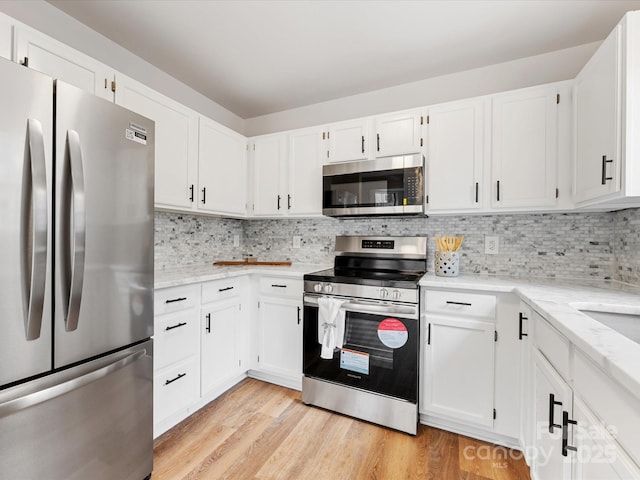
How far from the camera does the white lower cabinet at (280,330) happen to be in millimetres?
2346

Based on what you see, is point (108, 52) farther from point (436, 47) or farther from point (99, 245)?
point (436, 47)

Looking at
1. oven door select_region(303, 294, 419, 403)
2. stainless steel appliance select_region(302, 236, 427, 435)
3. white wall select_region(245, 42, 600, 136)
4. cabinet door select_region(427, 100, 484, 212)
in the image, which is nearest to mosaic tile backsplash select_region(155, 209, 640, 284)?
cabinet door select_region(427, 100, 484, 212)

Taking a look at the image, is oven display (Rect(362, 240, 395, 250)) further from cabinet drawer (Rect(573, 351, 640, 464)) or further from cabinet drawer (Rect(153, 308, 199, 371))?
cabinet drawer (Rect(573, 351, 640, 464))

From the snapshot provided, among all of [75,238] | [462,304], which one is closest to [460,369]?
[462,304]

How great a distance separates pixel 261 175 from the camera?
282 cm

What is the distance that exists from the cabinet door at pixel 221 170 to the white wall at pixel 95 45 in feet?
1.55

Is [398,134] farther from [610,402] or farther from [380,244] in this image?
[610,402]

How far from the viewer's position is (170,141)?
6.82 feet

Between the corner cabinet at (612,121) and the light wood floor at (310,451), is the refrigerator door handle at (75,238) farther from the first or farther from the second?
the corner cabinet at (612,121)

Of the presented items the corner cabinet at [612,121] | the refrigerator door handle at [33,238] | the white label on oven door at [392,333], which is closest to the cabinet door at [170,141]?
the refrigerator door handle at [33,238]

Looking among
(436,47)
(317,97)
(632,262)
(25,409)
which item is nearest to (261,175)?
(317,97)

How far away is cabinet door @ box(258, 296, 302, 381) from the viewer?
235cm

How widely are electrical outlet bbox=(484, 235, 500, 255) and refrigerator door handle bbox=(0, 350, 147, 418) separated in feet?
7.70

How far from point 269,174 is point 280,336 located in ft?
4.72
